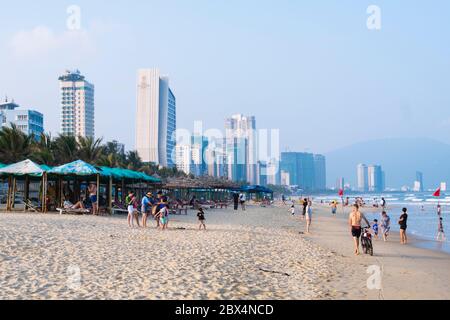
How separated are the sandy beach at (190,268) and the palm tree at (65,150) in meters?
25.6

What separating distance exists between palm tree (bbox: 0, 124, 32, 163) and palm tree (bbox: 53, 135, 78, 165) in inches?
176

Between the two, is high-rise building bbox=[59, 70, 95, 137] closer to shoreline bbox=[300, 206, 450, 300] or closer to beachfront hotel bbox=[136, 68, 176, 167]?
beachfront hotel bbox=[136, 68, 176, 167]

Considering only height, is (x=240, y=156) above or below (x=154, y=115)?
below

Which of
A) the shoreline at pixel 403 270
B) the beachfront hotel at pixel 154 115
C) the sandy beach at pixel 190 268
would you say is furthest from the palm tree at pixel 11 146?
the beachfront hotel at pixel 154 115

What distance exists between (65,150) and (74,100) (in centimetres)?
13193

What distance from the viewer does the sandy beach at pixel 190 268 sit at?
270 inches

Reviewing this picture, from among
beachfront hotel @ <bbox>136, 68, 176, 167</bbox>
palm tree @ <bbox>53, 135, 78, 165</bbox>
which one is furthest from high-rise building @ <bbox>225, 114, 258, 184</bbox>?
palm tree @ <bbox>53, 135, 78, 165</bbox>

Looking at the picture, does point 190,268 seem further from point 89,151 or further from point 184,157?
point 184,157

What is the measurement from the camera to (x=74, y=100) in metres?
163

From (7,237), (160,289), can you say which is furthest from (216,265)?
(7,237)

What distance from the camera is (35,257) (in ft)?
28.9

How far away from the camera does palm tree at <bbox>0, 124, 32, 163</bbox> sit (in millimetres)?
32809

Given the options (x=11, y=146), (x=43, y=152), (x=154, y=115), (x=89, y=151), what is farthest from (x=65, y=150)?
(x=154, y=115)
